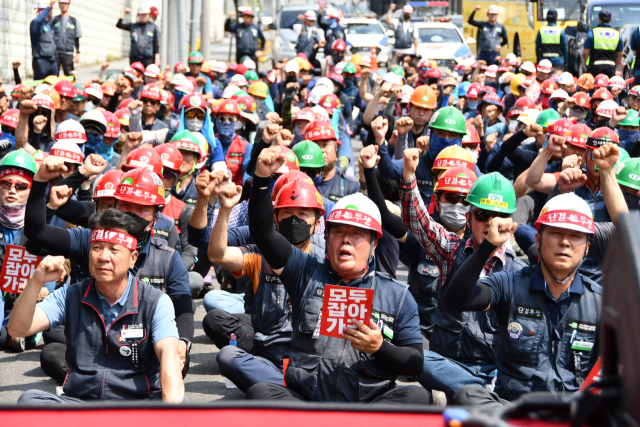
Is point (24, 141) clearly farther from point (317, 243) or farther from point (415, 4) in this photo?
point (415, 4)

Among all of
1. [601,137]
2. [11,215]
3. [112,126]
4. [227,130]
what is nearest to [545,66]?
[227,130]

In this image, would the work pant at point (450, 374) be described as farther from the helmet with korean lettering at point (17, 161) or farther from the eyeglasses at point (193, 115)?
the eyeglasses at point (193, 115)

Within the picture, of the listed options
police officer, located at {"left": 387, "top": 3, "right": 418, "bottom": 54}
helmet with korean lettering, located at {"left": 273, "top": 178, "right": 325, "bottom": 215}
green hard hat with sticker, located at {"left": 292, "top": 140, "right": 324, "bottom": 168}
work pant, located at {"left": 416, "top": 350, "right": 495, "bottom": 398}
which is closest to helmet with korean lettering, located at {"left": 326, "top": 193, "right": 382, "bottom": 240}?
work pant, located at {"left": 416, "top": 350, "right": 495, "bottom": 398}

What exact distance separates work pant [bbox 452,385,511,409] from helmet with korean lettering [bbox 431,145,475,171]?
2963mm

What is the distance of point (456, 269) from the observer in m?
5.52

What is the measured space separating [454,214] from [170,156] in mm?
3030

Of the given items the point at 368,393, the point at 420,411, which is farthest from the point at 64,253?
the point at 420,411

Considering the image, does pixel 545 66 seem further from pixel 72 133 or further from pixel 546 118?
pixel 72 133

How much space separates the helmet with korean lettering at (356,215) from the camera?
436 centimetres

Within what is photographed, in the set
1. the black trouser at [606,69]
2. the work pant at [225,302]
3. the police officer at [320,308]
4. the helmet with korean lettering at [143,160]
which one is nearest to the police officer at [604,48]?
the black trouser at [606,69]

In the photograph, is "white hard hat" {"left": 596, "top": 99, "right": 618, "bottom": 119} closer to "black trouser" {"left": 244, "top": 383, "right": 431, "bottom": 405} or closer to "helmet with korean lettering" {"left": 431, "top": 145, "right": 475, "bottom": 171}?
"helmet with korean lettering" {"left": 431, "top": 145, "right": 475, "bottom": 171}

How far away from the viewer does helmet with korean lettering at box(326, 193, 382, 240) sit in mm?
4359

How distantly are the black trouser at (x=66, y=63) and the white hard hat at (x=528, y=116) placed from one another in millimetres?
9925

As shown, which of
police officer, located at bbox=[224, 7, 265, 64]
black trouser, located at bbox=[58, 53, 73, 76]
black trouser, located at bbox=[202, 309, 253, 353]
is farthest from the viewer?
police officer, located at bbox=[224, 7, 265, 64]
